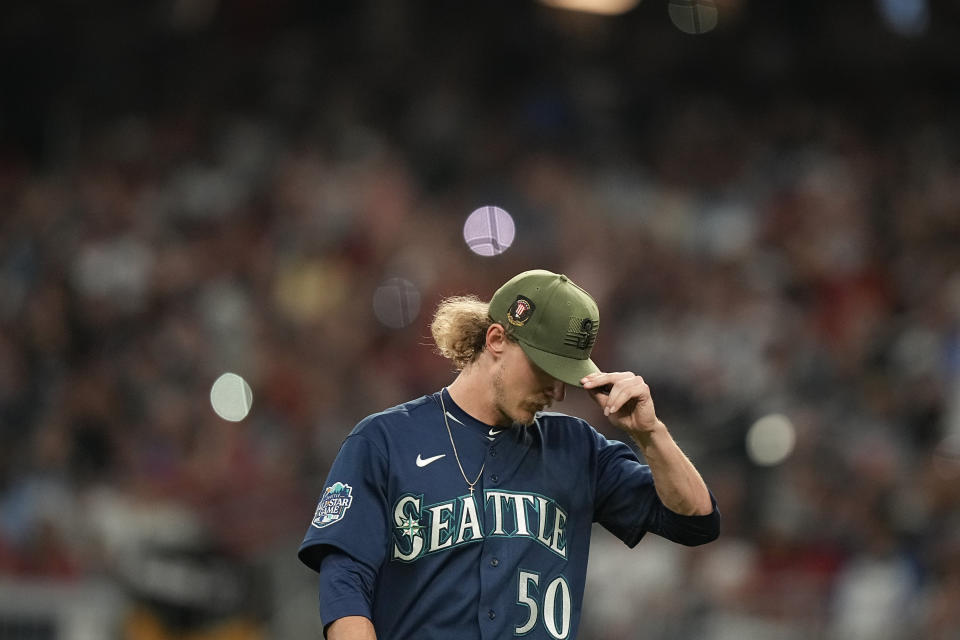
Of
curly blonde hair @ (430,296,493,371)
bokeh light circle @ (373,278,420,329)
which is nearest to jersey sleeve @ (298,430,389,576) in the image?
curly blonde hair @ (430,296,493,371)

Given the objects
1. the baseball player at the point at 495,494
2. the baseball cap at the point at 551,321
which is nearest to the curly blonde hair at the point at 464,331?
the baseball player at the point at 495,494

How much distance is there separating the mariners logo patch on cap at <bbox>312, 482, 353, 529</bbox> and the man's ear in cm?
56

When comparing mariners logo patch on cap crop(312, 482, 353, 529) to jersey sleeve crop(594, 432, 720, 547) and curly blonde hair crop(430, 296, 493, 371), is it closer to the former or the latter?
curly blonde hair crop(430, 296, 493, 371)

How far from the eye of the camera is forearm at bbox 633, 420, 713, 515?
380cm

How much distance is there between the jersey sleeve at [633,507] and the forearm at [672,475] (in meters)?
0.04

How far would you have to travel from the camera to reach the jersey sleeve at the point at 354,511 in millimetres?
3646

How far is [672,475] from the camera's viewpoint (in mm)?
3828

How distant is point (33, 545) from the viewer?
30.8ft

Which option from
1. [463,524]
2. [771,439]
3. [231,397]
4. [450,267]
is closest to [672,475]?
[463,524]

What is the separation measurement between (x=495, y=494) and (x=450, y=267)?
7.38m

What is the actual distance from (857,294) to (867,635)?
3599 millimetres

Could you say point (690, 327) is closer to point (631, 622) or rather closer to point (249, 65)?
point (631, 622)

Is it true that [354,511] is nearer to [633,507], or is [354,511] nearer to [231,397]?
[633,507]

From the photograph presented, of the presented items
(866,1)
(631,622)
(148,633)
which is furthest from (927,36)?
(148,633)
